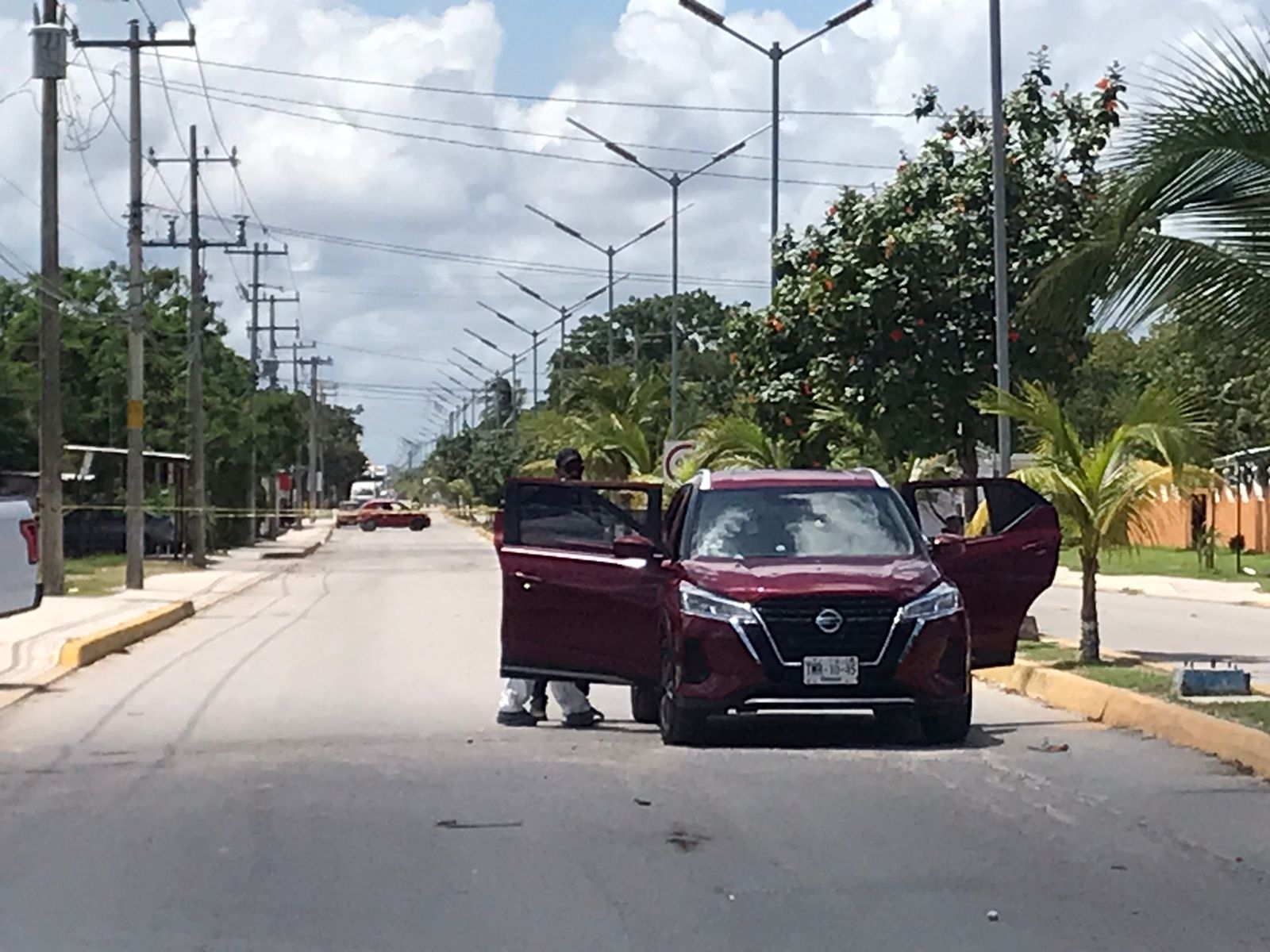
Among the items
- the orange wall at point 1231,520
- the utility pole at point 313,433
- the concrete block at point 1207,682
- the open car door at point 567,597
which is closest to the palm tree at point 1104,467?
the concrete block at point 1207,682

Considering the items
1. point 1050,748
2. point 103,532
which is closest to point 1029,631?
point 1050,748

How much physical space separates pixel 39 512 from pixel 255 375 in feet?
146

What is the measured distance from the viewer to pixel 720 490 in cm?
1438

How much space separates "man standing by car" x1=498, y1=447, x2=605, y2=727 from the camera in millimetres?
14922

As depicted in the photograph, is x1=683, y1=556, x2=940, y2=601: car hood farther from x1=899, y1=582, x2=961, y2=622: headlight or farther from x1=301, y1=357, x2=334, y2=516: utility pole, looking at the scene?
x1=301, y1=357, x2=334, y2=516: utility pole

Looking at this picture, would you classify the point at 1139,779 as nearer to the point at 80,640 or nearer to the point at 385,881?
the point at 385,881

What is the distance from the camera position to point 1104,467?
18.3 metres

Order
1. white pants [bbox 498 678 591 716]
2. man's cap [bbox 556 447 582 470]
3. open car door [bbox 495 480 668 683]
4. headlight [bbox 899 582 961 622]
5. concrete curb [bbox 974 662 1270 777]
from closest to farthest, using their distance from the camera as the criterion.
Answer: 1. concrete curb [bbox 974 662 1270 777]
2. headlight [bbox 899 582 961 622]
3. open car door [bbox 495 480 668 683]
4. white pants [bbox 498 678 591 716]
5. man's cap [bbox 556 447 582 470]

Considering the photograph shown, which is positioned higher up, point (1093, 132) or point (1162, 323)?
point (1093, 132)

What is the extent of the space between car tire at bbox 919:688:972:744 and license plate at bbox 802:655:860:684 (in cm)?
59

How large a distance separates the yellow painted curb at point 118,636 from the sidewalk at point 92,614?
0.05 meters

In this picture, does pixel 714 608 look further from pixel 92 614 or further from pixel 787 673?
pixel 92 614

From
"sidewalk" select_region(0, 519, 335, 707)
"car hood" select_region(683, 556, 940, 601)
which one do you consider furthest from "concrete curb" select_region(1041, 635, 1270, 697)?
"sidewalk" select_region(0, 519, 335, 707)

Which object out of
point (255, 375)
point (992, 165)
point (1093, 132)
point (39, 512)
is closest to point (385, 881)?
point (992, 165)
